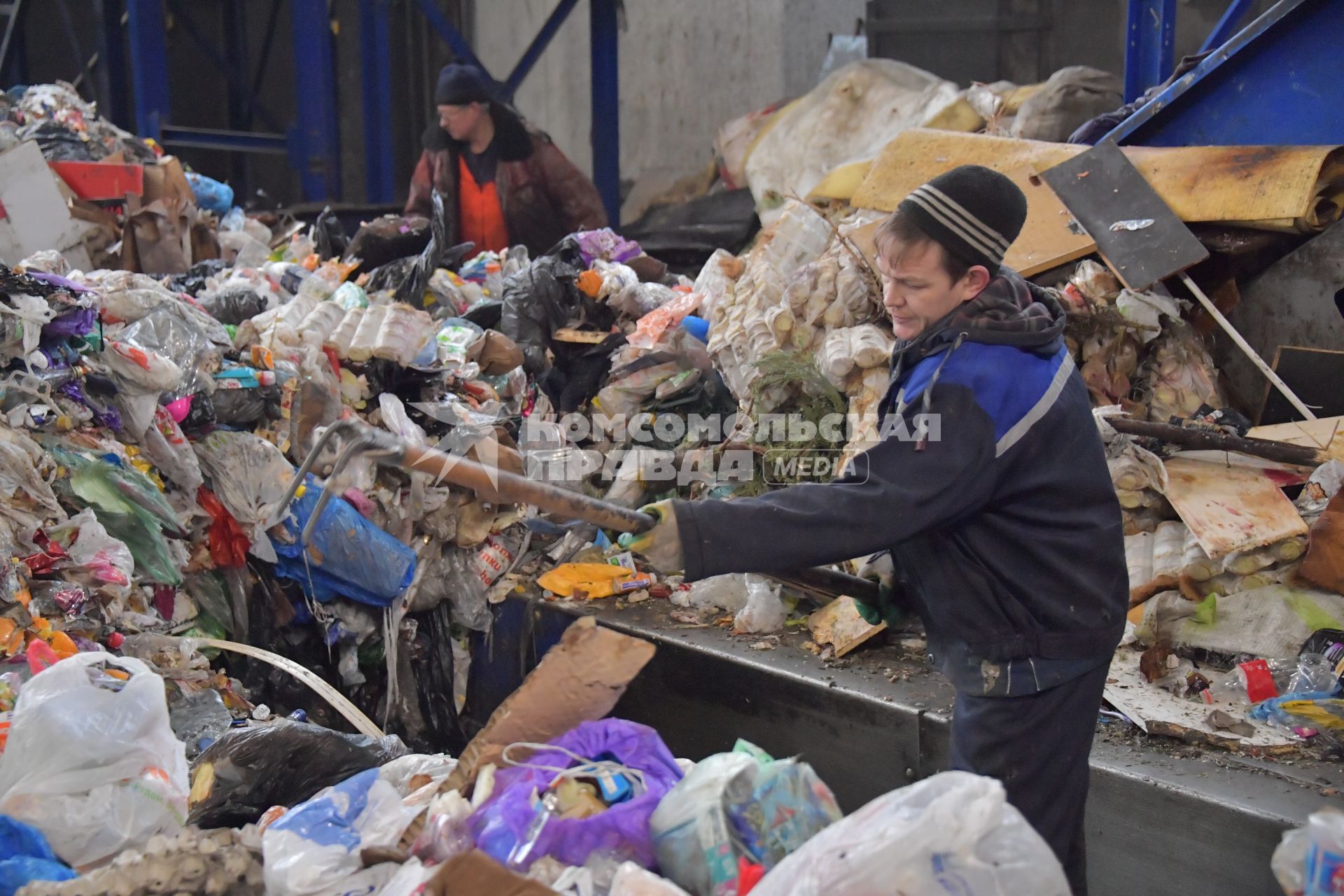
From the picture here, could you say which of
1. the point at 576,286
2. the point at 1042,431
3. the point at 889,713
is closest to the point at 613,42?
the point at 576,286

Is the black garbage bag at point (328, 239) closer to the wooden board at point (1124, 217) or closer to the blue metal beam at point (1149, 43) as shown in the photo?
the wooden board at point (1124, 217)

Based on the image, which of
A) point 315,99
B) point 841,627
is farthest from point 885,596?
point 315,99

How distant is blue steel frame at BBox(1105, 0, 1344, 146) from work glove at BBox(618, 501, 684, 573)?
3392 mm

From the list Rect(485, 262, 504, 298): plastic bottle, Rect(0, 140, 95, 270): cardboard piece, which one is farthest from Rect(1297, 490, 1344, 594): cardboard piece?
Rect(0, 140, 95, 270): cardboard piece

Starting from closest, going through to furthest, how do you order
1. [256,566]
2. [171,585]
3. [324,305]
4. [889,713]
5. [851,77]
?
[889,713]
[171,585]
[256,566]
[324,305]
[851,77]

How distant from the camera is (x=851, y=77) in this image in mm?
6875

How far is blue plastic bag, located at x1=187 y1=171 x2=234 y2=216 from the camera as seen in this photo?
645cm

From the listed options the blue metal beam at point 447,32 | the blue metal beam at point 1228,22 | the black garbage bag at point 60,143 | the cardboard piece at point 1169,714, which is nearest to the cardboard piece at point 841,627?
the cardboard piece at point 1169,714

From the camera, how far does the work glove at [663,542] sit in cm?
165

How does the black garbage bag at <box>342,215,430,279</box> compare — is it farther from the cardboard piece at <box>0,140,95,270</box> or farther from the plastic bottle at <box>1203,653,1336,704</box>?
the plastic bottle at <box>1203,653,1336,704</box>

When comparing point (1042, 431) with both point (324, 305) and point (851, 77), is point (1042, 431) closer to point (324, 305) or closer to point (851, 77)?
point (324, 305)

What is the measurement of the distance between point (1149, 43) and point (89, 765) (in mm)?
4815

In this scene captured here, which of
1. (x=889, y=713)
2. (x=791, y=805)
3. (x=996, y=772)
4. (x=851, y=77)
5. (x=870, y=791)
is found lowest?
(x=870, y=791)

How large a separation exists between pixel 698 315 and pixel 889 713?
2.22 metres
